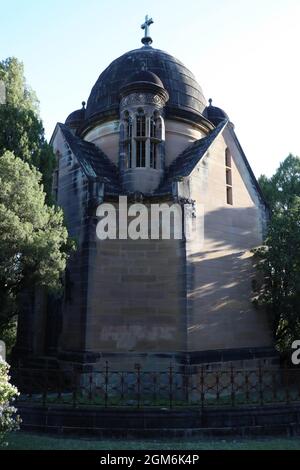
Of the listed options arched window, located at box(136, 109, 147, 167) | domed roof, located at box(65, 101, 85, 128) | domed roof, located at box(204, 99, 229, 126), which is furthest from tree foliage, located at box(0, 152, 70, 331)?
domed roof, located at box(204, 99, 229, 126)

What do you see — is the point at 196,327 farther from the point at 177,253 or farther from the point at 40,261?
the point at 40,261

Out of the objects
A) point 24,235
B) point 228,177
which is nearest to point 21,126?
point 24,235

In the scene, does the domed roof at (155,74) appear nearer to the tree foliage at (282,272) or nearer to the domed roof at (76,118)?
the domed roof at (76,118)

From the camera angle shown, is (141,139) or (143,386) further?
(141,139)

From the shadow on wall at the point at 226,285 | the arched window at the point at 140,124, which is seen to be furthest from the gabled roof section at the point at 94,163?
the shadow on wall at the point at 226,285

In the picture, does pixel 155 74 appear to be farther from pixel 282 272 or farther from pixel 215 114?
pixel 282 272

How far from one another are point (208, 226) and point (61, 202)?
594 centimetres

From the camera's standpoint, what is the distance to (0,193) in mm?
10852

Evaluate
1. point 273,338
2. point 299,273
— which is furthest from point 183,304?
point 273,338

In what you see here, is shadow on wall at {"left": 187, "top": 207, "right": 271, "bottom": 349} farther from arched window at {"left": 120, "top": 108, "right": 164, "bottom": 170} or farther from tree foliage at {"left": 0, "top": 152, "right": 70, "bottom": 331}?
tree foliage at {"left": 0, "top": 152, "right": 70, "bottom": 331}

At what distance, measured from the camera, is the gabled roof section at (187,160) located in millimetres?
15470

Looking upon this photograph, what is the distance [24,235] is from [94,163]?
22.2ft

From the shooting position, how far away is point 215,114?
21.2m

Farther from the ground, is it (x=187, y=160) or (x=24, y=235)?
(x=187, y=160)
